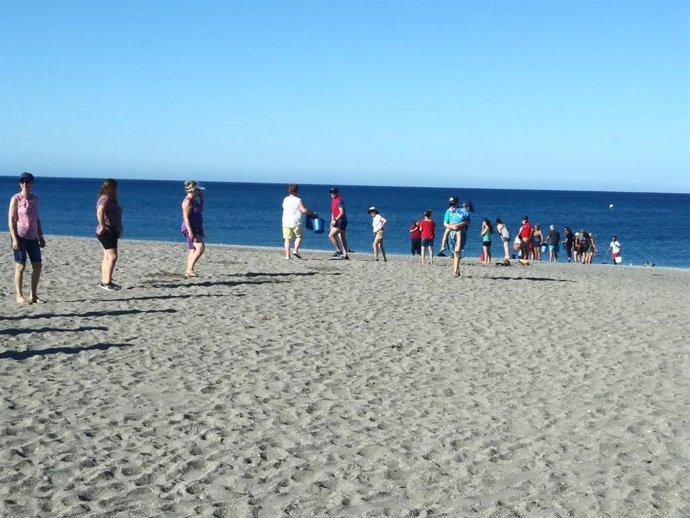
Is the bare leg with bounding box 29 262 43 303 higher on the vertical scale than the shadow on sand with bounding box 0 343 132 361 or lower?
higher

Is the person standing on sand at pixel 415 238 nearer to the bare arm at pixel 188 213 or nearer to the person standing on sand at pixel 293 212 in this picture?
the person standing on sand at pixel 293 212

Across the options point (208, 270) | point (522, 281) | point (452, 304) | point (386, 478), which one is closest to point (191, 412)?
point (386, 478)

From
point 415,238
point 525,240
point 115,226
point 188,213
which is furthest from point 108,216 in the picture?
point 415,238

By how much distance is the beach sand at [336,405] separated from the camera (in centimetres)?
496

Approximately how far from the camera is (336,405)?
6.89 meters

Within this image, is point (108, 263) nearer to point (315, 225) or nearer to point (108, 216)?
point (108, 216)

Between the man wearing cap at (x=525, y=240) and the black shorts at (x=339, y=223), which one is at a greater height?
the black shorts at (x=339, y=223)

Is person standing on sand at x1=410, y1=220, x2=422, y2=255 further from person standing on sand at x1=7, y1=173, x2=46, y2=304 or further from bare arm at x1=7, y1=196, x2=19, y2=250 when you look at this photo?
bare arm at x1=7, y1=196, x2=19, y2=250

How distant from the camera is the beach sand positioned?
4957 mm

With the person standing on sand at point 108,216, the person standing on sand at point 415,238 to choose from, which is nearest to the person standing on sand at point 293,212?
the person standing on sand at point 108,216

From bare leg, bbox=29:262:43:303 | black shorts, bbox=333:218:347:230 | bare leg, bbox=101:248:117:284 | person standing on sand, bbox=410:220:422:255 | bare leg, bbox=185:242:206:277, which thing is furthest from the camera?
person standing on sand, bbox=410:220:422:255

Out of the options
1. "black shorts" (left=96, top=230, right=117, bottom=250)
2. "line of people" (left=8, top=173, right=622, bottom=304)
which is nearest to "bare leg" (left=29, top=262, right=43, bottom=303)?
"line of people" (left=8, top=173, right=622, bottom=304)

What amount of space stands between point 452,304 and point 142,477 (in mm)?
7883

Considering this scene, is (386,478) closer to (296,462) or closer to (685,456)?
(296,462)
